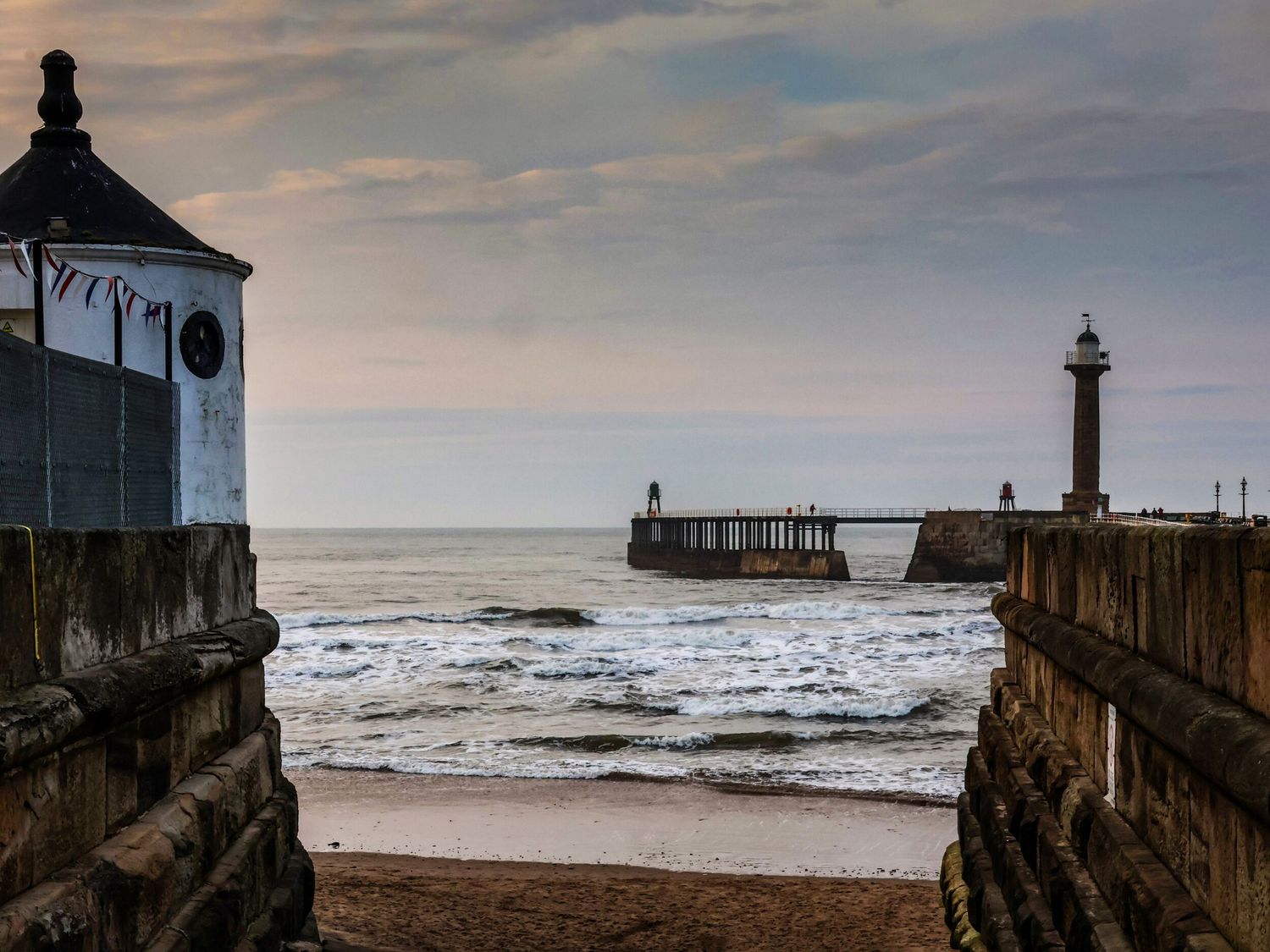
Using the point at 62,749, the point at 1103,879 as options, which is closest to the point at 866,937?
the point at 1103,879

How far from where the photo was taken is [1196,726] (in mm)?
3477

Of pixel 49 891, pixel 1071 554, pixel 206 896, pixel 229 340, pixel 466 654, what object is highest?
pixel 229 340

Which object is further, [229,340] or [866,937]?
[229,340]

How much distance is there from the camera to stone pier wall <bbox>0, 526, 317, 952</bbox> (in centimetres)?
365

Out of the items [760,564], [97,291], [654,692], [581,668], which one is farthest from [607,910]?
[760,564]

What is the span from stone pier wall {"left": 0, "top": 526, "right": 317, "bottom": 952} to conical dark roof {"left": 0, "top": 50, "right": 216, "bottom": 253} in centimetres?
366

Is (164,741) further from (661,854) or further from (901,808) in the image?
(901,808)

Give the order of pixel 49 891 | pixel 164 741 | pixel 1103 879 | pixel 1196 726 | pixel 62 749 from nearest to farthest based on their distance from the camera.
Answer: pixel 1196 726 < pixel 49 891 < pixel 62 749 < pixel 1103 879 < pixel 164 741

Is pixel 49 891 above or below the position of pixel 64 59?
below

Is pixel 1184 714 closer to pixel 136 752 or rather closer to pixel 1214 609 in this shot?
pixel 1214 609

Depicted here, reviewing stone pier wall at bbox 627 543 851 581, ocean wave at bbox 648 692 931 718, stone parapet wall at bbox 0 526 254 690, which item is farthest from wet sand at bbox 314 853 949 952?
stone pier wall at bbox 627 543 851 581

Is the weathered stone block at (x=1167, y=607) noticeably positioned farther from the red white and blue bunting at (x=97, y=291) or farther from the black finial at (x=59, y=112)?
the black finial at (x=59, y=112)

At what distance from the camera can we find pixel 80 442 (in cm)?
576

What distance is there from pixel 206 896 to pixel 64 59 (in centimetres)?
712
